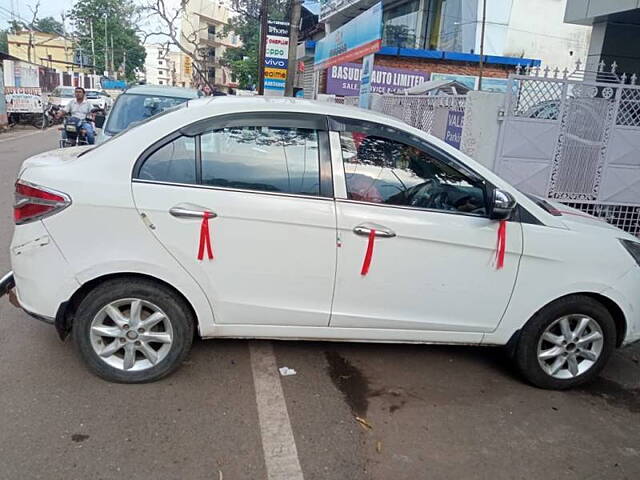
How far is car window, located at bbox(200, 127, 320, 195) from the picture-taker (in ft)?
10.4

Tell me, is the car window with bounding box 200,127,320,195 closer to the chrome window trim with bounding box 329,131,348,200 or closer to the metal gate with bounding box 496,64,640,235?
the chrome window trim with bounding box 329,131,348,200

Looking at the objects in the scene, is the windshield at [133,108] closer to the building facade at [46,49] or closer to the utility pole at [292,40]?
the utility pole at [292,40]

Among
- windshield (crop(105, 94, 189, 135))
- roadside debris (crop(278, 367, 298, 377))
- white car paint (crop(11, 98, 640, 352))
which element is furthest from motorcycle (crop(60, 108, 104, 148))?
roadside debris (crop(278, 367, 298, 377))

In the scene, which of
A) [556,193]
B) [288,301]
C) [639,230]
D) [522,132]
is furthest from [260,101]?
[639,230]

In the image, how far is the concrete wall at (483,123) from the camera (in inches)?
267

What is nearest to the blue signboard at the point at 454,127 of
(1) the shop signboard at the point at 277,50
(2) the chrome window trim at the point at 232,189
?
(2) the chrome window trim at the point at 232,189

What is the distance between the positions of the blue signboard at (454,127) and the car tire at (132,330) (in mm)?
5421

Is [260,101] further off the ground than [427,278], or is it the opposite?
[260,101]

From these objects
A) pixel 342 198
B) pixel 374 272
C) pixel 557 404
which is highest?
pixel 342 198

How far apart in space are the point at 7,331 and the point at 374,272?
2731mm

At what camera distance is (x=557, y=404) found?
3.46 metres

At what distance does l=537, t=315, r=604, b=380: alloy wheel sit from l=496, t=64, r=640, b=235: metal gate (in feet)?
12.3

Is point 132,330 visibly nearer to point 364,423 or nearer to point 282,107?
point 364,423

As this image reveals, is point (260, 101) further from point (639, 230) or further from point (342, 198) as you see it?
point (639, 230)
